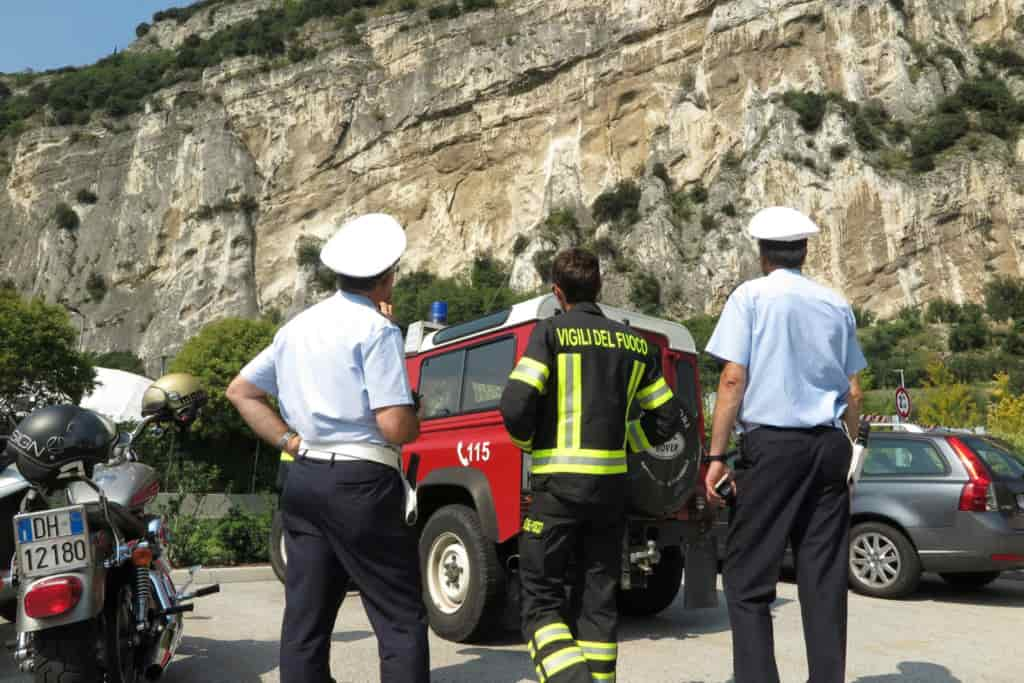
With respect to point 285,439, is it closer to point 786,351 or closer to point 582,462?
point 582,462

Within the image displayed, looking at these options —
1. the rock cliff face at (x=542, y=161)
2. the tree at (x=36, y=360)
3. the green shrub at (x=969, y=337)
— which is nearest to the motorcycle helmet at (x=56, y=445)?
the tree at (x=36, y=360)

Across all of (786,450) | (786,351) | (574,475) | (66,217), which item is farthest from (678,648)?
(66,217)

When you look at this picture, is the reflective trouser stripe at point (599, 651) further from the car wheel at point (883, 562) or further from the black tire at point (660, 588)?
the car wheel at point (883, 562)

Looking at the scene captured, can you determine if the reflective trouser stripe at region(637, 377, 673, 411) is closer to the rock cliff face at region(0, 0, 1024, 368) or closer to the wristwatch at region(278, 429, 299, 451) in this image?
the wristwatch at region(278, 429, 299, 451)

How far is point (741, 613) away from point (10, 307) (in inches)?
1308

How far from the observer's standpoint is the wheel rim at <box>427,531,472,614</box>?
5.66 metres

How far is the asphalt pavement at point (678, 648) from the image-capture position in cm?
472

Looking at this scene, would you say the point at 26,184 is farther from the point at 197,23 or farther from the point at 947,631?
the point at 947,631

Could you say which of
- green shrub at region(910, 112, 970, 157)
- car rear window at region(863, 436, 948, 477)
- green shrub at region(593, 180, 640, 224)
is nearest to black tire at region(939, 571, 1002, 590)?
car rear window at region(863, 436, 948, 477)

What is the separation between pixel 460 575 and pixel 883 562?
13.4 feet

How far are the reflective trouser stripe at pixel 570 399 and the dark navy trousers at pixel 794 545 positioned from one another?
0.69 meters

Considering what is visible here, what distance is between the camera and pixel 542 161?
2603 inches

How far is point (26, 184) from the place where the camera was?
77.9 m

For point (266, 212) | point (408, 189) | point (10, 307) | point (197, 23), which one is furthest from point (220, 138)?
point (10, 307)
